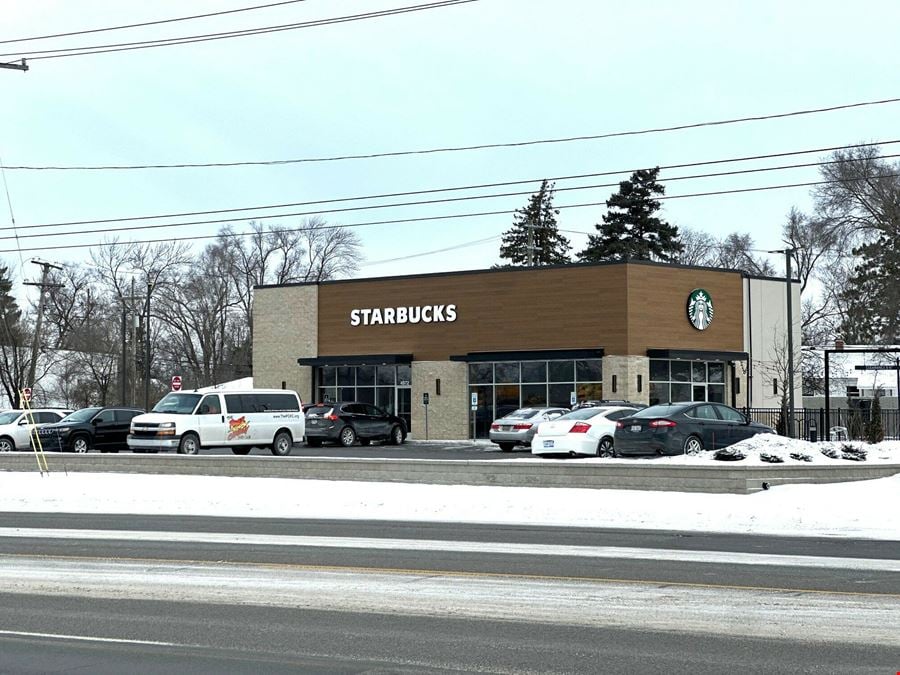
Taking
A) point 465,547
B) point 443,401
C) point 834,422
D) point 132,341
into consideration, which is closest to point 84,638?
point 465,547

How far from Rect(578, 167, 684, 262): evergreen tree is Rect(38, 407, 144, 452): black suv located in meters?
48.2

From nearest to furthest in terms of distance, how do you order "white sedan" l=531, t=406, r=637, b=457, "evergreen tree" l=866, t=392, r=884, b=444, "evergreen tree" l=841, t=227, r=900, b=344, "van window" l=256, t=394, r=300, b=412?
"white sedan" l=531, t=406, r=637, b=457, "evergreen tree" l=866, t=392, r=884, b=444, "van window" l=256, t=394, r=300, b=412, "evergreen tree" l=841, t=227, r=900, b=344

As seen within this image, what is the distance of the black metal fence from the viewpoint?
3203cm

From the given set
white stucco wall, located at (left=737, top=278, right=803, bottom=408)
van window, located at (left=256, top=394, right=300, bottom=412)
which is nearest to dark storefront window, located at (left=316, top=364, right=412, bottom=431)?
van window, located at (left=256, top=394, right=300, bottom=412)

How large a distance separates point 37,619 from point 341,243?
81534 mm

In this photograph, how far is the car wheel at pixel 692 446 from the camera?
85.3ft

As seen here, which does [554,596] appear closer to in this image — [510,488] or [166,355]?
[510,488]

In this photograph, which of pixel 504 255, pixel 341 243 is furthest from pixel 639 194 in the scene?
pixel 341 243

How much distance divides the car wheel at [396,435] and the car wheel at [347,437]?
2096 mm

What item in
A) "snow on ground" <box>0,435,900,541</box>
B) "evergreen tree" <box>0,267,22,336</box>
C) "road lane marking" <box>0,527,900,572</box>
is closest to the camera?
"road lane marking" <box>0,527,900,572</box>

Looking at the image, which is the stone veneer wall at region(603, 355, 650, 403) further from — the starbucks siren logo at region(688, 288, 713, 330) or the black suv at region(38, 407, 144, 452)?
the black suv at region(38, 407, 144, 452)

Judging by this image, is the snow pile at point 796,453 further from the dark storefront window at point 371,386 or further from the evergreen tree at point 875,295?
the evergreen tree at point 875,295

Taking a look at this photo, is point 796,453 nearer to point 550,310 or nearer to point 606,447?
point 606,447

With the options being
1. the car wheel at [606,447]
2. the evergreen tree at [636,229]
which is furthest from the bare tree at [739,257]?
the car wheel at [606,447]
